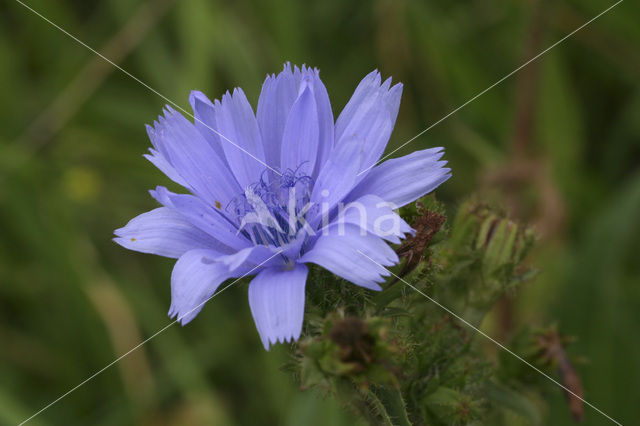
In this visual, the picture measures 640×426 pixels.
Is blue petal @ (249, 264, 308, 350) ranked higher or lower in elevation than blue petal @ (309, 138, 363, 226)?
lower

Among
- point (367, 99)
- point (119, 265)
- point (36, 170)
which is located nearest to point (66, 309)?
point (119, 265)

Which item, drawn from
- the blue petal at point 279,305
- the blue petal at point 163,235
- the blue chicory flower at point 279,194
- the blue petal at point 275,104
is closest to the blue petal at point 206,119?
the blue chicory flower at point 279,194

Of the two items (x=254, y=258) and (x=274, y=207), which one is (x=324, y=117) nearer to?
(x=274, y=207)

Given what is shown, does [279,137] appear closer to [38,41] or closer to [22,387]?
[22,387]

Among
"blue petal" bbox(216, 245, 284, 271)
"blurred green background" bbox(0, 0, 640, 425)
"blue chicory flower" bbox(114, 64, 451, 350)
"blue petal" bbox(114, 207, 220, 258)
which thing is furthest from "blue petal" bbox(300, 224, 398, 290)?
"blurred green background" bbox(0, 0, 640, 425)

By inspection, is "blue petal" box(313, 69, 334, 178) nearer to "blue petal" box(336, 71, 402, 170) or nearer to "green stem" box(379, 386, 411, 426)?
"blue petal" box(336, 71, 402, 170)

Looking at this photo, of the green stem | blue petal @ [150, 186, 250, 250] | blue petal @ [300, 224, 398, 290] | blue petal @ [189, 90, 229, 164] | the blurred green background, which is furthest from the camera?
the blurred green background
